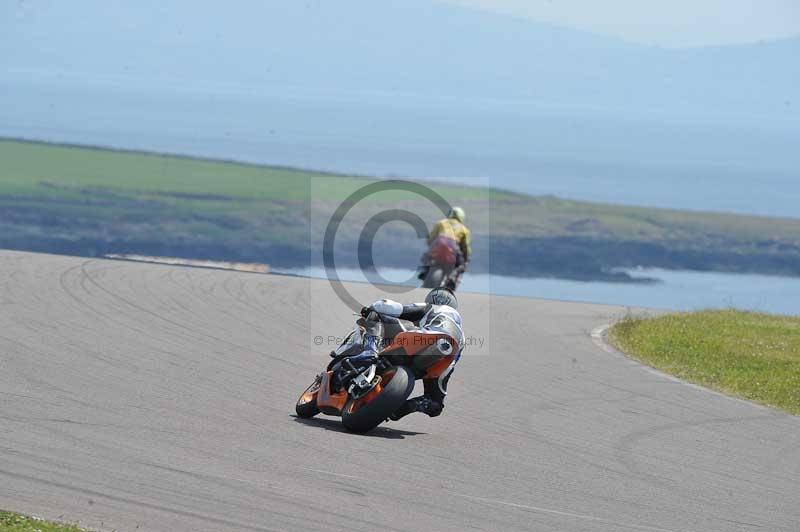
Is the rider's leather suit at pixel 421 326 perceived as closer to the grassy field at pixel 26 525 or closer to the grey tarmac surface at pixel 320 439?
the grey tarmac surface at pixel 320 439

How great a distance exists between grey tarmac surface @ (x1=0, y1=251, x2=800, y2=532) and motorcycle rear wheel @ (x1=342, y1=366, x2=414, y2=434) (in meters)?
0.14

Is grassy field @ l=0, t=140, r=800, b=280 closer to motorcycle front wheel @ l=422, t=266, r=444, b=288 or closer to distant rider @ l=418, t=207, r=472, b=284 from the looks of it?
distant rider @ l=418, t=207, r=472, b=284

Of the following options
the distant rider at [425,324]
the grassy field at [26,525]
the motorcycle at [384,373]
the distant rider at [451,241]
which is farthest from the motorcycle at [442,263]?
the grassy field at [26,525]

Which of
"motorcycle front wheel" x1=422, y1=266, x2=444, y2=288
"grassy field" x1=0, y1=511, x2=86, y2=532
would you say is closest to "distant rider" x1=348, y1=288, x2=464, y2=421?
"grassy field" x1=0, y1=511, x2=86, y2=532

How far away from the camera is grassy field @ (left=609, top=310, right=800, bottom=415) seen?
16.8 m

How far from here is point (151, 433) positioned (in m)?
10.4

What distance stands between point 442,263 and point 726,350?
5.10m

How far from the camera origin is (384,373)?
1111 centimetres

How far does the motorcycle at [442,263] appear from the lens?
2245 centimetres

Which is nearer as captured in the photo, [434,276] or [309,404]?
[309,404]

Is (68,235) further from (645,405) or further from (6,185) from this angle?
(645,405)

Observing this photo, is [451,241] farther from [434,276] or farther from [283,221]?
[283,221]

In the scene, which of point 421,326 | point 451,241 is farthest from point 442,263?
point 421,326

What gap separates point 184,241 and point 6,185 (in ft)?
59.6
